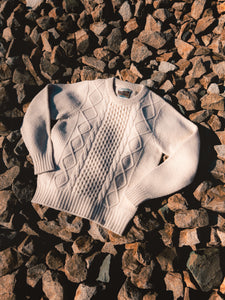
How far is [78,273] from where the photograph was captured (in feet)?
4.77

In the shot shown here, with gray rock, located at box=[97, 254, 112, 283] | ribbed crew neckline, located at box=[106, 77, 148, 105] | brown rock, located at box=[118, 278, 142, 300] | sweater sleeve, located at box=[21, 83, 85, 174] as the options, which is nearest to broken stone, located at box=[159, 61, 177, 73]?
ribbed crew neckline, located at box=[106, 77, 148, 105]

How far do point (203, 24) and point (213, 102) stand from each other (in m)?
0.71

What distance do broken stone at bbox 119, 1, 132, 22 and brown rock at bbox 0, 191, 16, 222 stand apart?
175 centimetres

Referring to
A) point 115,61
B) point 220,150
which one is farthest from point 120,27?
point 220,150

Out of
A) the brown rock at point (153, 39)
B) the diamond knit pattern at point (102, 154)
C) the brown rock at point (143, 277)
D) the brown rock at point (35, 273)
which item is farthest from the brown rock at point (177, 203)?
the brown rock at point (153, 39)

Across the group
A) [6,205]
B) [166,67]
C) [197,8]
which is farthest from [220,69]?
[6,205]

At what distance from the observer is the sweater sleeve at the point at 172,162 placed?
5.05ft

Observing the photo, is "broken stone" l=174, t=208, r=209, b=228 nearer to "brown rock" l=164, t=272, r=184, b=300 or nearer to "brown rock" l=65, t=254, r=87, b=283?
"brown rock" l=164, t=272, r=184, b=300

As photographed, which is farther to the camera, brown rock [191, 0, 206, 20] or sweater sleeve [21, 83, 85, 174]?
brown rock [191, 0, 206, 20]

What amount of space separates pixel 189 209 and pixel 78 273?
0.88m

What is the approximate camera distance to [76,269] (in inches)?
57.6

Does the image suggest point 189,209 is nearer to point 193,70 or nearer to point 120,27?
point 193,70

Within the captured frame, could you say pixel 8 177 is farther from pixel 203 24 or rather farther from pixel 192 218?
pixel 203 24

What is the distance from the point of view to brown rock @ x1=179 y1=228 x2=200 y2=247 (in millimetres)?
1451
